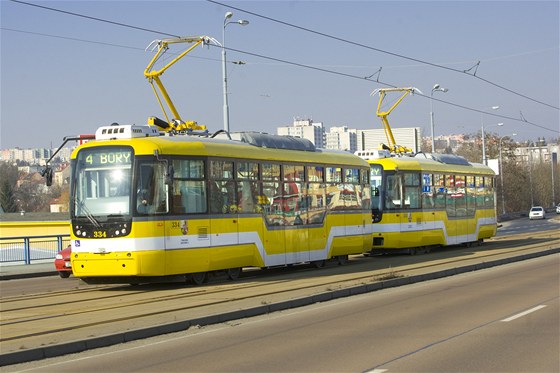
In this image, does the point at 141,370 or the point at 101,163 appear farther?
the point at 101,163

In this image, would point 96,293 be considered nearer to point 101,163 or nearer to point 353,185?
point 101,163

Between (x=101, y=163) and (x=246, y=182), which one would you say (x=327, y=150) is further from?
(x=101, y=163)

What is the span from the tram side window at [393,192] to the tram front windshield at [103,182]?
1415 cm

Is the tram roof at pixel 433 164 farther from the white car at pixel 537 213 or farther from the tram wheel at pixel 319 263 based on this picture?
the white car at pixel 537 213

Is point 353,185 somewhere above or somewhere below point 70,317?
above

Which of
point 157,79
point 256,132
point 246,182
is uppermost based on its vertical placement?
point 157,79

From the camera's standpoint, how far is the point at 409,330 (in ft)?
40.5

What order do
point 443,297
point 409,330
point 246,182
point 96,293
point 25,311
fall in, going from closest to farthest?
point 409,330 → point 25,311 → point 443,297 → point 96,293 → point 246,182

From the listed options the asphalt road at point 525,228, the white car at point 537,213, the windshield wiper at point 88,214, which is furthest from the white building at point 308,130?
the windshield wiper at point 88,214

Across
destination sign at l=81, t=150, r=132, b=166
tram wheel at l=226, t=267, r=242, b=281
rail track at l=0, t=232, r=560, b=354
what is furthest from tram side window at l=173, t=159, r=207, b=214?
tram wheel at l=226, t=267, r=242, b=281

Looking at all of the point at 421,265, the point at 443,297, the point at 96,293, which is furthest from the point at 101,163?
the point at 421,265

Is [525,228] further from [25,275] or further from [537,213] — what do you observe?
[25,275]

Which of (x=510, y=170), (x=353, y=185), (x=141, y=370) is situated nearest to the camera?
(x=141, y=370)

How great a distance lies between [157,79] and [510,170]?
90149mm
